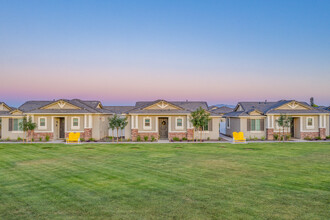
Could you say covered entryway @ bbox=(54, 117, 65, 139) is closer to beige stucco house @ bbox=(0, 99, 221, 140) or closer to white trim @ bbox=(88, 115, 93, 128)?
beige stucco house @ bbox=(0, 99, 221, 140)

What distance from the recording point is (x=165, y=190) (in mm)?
7281

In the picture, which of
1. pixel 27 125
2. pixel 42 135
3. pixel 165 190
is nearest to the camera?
pixel 165 190

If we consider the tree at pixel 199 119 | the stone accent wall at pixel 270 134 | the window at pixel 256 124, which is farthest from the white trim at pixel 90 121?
the stone accent wall at pixel 270 134

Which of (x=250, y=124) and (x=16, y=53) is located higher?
(x=16, y=53)

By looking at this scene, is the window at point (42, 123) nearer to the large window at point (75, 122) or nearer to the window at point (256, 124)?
the large window at point (75, 122)

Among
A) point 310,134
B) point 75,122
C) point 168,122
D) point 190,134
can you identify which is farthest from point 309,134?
point 75,122

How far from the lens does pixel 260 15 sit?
2105 centimetres

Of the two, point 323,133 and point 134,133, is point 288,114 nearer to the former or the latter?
point 323,133

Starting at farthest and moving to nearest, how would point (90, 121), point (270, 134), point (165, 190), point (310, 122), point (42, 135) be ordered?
point (310, 122), point (270, 134), point (90, 121), point (42, 135), point (165, 190)

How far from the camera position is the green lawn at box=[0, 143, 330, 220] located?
5562mm

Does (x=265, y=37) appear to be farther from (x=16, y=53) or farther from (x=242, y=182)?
(x=16, y=53)

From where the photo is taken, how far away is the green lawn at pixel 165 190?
5562mm

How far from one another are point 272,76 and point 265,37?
282 inches

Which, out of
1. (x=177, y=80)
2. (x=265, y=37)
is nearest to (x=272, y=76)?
(x=265, y=37)
